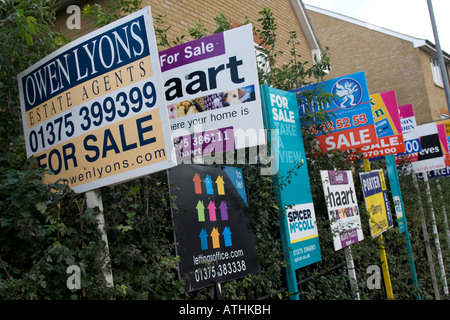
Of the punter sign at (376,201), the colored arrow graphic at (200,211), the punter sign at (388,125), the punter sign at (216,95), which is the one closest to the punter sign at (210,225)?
the colored arrow graphic at (200,211)

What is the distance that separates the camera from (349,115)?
7.26 m

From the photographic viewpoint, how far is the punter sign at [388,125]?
29.8ft

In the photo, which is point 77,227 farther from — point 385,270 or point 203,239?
point 385,270

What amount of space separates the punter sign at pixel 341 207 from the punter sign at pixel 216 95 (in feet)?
7.20

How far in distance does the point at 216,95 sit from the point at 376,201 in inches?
189

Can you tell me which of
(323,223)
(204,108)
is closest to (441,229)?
(323,223)

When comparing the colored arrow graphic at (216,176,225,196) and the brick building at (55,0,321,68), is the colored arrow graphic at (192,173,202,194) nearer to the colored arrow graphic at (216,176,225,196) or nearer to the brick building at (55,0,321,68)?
the colored arrow graphic at (216,176,225,196)

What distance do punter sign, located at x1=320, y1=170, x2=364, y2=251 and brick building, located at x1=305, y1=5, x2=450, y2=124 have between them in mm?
18237

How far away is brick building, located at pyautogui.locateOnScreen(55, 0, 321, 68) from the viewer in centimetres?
806

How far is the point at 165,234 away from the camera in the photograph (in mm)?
3939

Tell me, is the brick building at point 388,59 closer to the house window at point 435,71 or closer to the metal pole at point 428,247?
the house window at point 435,71

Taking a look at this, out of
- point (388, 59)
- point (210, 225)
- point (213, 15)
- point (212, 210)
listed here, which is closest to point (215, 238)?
point (210, 225)

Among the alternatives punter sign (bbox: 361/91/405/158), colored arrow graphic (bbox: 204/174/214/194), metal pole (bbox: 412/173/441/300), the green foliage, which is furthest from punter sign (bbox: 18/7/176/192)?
metal pole (bbox: 412/173/441/300)

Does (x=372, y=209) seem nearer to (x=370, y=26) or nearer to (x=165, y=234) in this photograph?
(x=165, y=234)
